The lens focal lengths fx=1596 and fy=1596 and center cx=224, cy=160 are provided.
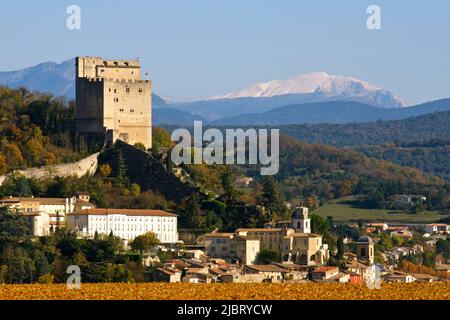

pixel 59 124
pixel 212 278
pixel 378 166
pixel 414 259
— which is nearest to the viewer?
pixel 212 278

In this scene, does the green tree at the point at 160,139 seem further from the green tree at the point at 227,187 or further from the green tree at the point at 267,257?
the green tree at the point at 267,257

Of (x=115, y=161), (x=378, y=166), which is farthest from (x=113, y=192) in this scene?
(x=378, y=166)

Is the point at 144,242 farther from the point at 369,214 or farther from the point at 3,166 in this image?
the point at 369,214

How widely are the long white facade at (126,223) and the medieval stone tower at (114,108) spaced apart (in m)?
4.81

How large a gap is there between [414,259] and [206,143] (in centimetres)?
3130

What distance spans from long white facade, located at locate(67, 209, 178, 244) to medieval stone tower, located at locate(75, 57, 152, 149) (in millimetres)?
4814

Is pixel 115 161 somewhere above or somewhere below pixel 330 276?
above

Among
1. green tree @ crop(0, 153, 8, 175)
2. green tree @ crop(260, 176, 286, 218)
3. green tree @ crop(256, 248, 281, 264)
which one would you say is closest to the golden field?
green tree @ crop(256, 248, 281, 264)

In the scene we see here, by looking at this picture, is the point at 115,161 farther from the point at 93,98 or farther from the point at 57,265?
the point at 57,265

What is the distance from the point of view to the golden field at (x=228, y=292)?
118 ft

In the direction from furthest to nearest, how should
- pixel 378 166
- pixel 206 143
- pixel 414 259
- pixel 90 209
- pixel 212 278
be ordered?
1. pixel 378 166
2. pixel 206 143
3. pixel 414 259
4. pixel 90 209
5. pixel 212 278

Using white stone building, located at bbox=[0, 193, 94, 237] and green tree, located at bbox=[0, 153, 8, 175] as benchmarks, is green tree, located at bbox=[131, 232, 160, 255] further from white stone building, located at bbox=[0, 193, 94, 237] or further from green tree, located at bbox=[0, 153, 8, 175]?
green tree, located at bbox=[0, 153, 8, 175]

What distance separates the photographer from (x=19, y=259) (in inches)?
2628

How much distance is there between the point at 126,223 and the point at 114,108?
256 inches
